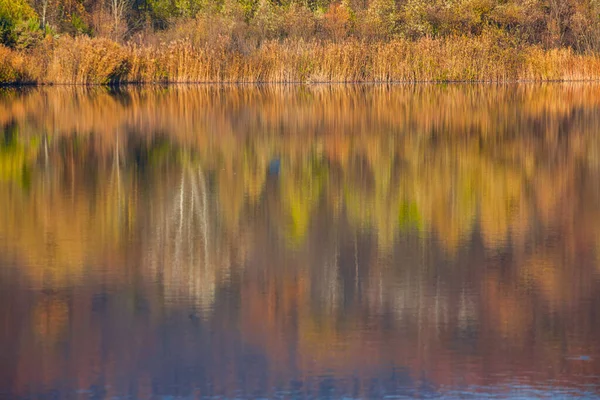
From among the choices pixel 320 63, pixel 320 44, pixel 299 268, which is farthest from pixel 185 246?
pixel 320 44

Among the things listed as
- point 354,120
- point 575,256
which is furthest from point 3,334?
point 354,120

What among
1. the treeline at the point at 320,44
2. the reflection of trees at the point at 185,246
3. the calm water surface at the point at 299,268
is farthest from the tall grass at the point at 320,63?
the reflection of trees at the point at 185,246

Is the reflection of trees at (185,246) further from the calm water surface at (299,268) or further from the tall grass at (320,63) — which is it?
the tall grass at (320,63)

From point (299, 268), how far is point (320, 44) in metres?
29.2

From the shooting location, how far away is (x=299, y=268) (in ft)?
24.8

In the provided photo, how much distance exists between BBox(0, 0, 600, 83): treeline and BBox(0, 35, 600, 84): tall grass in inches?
1.4

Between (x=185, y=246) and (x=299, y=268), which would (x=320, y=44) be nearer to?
(x=185, y=246)

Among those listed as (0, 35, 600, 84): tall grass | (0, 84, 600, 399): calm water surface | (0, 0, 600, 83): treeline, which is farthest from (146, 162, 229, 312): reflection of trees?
(0, 35, 600, 84): tall grass

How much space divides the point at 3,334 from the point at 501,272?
3.48 metres

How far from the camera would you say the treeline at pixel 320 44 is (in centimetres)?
3275

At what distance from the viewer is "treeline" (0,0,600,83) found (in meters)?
32.8

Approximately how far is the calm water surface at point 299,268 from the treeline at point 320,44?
17310 mm

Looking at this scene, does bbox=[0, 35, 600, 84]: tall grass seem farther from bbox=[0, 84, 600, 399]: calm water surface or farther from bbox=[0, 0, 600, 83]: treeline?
bbox=[0, 84, 600, 399]: calm water surface

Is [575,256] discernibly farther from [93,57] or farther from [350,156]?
[93,57]
